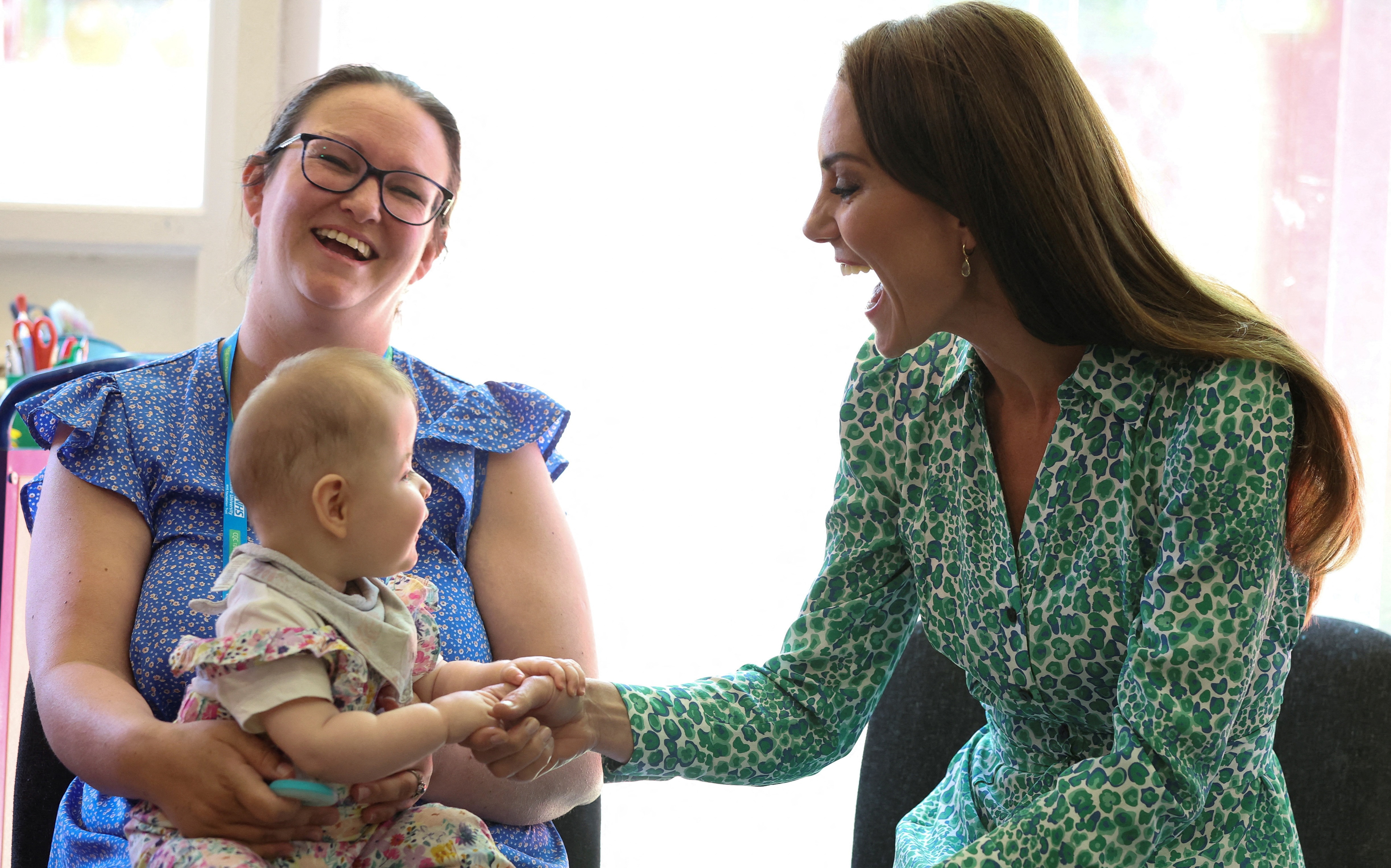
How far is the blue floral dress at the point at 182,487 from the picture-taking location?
1.44 m

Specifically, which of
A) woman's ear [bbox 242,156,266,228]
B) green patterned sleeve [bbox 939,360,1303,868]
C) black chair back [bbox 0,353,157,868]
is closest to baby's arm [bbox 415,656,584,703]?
green patterned sleeve [bbox 939,360,1303,868]

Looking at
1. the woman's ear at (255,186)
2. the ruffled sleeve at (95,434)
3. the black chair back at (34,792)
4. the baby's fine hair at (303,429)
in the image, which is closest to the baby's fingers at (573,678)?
the baby's fine hair at (303,429)

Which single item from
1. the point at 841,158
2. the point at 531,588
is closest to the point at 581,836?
the point at 531,588

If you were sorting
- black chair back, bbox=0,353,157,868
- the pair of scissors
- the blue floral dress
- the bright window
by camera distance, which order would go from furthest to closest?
the bright window
the pair of scissors
black chair back, bbox=0,353,157,868
the blue floral dress

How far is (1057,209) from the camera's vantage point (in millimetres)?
1308

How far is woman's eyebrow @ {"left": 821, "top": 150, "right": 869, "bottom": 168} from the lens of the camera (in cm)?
139

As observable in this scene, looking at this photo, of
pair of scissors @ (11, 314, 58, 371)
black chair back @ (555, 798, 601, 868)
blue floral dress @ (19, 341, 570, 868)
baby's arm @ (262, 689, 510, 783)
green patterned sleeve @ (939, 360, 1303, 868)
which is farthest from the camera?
pair of scissors @ (11, 314, 58, 371)

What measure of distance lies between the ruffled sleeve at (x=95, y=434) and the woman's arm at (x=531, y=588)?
18.2 inches

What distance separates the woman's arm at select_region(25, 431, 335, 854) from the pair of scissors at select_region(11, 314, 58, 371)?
0.82 metres

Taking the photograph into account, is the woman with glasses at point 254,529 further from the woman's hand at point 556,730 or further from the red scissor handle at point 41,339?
the red scissor handle at point 41,339

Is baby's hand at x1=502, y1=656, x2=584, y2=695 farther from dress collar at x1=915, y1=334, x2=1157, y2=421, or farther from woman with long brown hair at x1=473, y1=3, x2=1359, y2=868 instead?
dress collar at x1=915, y1=334, x2=1157, y2=421

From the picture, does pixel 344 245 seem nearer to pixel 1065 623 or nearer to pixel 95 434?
pixel 95 434

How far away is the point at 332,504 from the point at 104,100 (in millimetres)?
2116

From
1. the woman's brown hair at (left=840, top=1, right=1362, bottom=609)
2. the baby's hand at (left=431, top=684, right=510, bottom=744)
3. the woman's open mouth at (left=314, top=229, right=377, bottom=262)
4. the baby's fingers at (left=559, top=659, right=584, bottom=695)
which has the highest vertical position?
the woman's brown hair at (left=840, top=1, right=1362, bottom=609)
